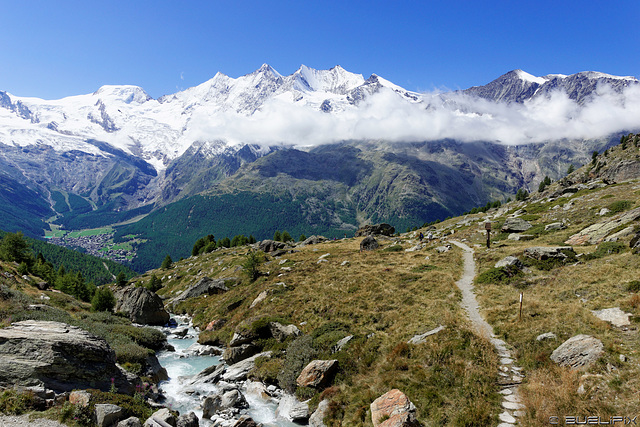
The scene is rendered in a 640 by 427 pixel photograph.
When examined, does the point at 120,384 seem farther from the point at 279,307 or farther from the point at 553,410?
the point at 553,410

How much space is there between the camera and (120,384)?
2517 centimetres

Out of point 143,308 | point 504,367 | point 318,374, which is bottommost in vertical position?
point 143,308

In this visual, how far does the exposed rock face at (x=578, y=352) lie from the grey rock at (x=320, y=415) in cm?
1546

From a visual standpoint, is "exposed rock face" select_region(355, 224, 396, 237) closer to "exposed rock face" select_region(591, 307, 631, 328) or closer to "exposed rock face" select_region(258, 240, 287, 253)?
"exposed rock face" select_region(258, 240, 287, 253)

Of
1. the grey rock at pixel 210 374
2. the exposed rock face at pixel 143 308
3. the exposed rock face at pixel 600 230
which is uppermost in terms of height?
→ the exposed rock face at pixel 600 230

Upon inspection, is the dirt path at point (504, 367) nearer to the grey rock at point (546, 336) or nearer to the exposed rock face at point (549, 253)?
the grey rock at point (546, 336)

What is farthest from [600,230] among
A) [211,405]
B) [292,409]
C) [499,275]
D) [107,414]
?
[107,414]

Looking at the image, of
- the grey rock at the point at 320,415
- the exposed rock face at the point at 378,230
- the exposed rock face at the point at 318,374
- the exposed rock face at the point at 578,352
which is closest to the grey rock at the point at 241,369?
the exposed rock face at the point at 318,374

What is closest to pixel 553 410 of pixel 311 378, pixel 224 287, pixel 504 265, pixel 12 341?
pixel 311 378

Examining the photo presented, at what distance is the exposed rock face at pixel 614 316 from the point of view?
2086 centimetres

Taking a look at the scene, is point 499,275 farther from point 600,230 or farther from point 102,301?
point 102,301

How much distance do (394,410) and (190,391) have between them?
820 inches

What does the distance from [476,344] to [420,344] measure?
4195 mm

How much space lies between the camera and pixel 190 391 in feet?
98.2
